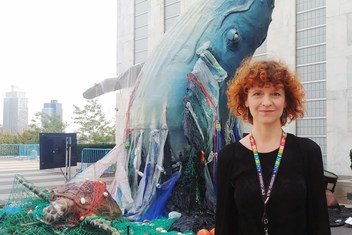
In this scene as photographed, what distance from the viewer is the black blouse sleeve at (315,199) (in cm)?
205

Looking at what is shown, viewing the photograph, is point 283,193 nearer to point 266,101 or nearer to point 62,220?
point 266,101

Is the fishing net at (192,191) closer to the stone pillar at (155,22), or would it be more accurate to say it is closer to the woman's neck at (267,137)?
the woman's neck at (267,137)

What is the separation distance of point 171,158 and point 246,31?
2263mm

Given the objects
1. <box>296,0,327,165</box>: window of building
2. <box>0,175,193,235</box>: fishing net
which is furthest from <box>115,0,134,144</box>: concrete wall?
<box>0,175,193,235</box>: fishing net

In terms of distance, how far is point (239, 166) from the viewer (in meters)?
2.11

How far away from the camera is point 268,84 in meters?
2.19

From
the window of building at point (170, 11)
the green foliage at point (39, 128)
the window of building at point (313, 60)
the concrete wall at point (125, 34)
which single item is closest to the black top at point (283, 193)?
the window of building at point (313, 60)

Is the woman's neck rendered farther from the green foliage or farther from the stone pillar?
the green foliage

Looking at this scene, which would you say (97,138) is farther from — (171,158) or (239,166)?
(239,166)

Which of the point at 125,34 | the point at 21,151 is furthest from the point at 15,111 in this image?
the point at 125,34

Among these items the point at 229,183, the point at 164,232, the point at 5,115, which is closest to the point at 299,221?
the point at 229,183

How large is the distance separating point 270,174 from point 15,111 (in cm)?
11472

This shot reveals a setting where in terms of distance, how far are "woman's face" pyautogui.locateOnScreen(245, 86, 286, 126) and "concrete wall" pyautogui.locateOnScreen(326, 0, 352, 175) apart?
49.0 ft

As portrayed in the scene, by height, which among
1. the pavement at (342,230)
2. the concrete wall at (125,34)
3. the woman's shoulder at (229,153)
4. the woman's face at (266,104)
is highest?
the concrete wall at (125,34)
